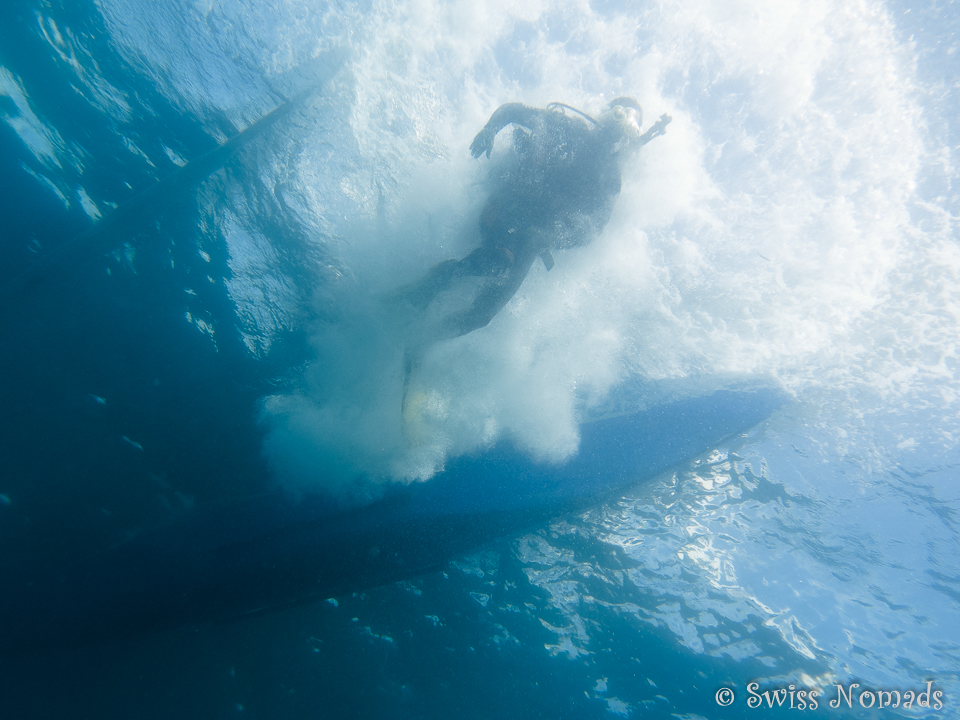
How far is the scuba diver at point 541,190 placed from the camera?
5.98 m

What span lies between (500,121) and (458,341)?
411 centimetres

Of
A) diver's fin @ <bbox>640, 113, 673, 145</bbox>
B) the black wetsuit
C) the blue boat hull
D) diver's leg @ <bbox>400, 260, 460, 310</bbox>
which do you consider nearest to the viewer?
diver's fin @ <bbox>640, 113, 673, 145</bbox>

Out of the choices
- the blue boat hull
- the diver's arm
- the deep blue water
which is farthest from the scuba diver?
the blue boat hull

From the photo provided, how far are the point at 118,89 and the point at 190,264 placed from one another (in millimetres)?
3310

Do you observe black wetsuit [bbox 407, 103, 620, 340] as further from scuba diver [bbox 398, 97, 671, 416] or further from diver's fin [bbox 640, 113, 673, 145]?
diver's fin [bbox 640, 113, 673, 145]

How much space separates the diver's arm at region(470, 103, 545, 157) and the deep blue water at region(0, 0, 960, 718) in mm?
1170

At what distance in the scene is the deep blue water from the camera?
6.29 meters

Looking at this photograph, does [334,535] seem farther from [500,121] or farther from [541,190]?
[500,121]

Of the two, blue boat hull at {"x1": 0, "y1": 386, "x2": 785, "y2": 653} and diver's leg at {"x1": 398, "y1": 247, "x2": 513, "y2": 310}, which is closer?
diver's leg at {"x1": 398, "y1": 247, "x2": 513, "y2": 310}

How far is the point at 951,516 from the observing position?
24.5 ft

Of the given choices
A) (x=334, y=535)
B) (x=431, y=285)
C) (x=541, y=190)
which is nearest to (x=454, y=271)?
(x=431, y=285)

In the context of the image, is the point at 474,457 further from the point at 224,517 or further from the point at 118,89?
the point at 118,89

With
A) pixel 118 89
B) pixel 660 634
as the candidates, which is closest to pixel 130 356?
pixel 118 89

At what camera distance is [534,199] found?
6121 mm
